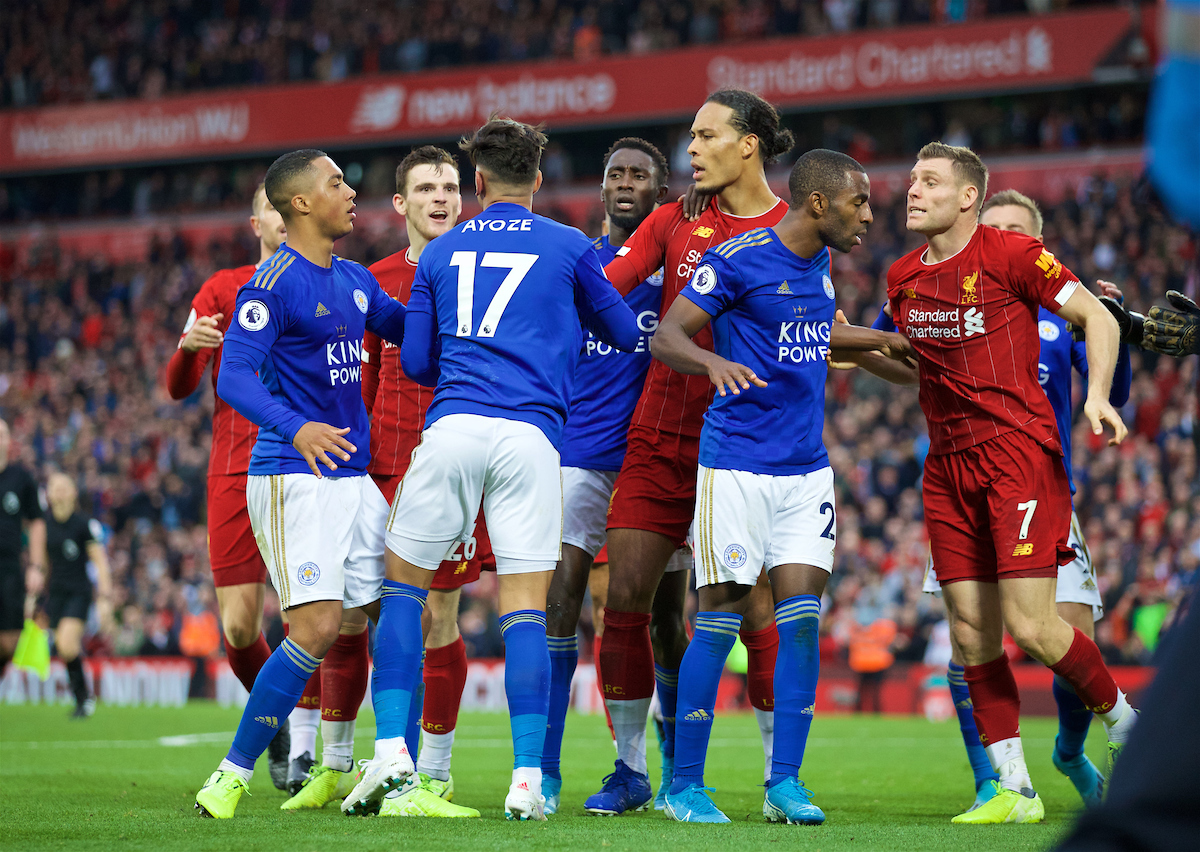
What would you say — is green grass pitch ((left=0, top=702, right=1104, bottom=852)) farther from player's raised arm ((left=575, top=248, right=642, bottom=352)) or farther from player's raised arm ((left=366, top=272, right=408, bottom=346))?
player's raised arm ((left=366, top=272, right=408, bottom=346))

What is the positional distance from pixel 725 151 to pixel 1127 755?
4.04 meters

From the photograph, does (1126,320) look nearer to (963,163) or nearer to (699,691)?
(963,163)

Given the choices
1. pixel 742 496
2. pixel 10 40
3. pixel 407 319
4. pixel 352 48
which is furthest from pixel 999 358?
pixel 10 40

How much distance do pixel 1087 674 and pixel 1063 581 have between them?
124cm

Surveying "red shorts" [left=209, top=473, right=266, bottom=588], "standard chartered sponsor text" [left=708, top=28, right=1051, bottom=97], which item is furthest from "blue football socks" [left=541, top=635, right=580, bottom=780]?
"standard chartered sponsor text" [left=708, top=28, right=1051, bottom=97]

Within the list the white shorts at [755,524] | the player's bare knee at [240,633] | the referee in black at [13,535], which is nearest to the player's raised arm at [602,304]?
the white shorts at [755,524]

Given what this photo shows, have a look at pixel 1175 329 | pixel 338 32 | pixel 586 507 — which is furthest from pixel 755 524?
pixel 338 32

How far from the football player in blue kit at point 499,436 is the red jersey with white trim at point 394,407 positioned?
110 cm

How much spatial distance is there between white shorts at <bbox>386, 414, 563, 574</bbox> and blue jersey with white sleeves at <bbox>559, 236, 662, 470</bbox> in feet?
4.02

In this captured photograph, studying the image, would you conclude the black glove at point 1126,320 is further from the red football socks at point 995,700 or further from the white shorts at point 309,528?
the white shorts at point 309,528

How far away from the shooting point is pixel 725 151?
17.6 ft

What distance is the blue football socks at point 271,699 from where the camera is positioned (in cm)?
Result: 478

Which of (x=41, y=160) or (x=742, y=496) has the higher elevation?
(x=41, y=160)

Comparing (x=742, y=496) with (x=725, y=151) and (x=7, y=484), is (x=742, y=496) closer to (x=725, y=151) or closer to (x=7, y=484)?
(x=725, y=151)
